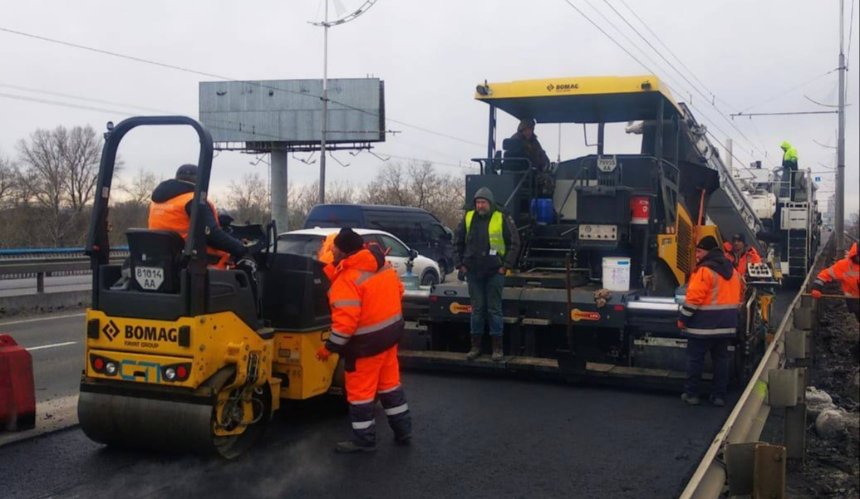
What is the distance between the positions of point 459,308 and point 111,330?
4.08 m

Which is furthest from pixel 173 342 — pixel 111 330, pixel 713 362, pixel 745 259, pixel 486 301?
pixel 745 259

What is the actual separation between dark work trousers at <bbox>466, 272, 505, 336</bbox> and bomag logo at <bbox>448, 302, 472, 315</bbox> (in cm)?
21

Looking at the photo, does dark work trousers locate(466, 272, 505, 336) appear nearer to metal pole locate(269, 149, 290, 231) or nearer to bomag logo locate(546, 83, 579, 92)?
bomag logo locate(546, 83, 579, 92)

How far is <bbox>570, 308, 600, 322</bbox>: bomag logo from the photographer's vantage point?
7812mm

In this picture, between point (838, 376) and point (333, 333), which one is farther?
point (838, 376)

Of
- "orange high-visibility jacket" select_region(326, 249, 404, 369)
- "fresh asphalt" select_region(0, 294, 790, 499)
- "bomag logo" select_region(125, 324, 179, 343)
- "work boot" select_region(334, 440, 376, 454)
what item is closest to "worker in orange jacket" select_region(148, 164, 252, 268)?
"bomag logo" select_region(125, 324, 179, 343)

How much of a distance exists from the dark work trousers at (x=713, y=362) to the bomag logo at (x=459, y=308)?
2286mm

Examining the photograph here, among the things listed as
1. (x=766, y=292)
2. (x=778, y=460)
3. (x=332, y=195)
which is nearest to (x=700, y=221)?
(x=766, y=292)

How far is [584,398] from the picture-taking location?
24.7 ft

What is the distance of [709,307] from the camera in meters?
7.27

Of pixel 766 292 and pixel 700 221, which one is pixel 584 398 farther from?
pixel 766 292

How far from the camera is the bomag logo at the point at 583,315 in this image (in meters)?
7.81

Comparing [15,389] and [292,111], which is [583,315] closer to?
[15,389]

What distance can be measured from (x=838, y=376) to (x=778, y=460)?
19.2 ft
